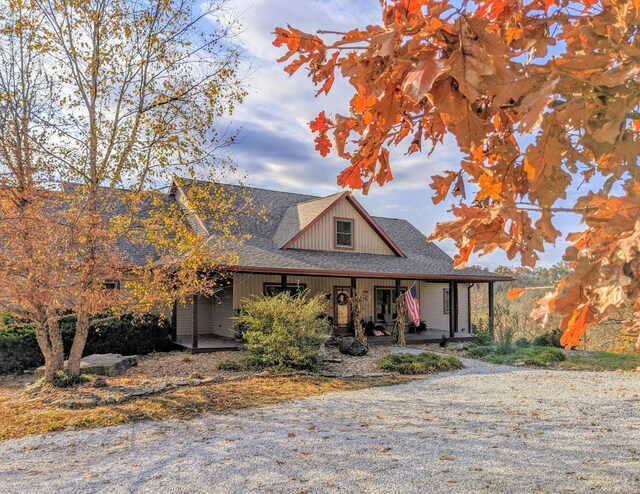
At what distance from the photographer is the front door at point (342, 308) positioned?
18578 millimetres

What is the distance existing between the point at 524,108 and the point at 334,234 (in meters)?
17.0

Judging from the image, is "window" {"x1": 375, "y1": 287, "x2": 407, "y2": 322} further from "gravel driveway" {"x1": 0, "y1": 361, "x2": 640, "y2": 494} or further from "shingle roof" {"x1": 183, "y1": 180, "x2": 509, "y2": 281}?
"gravel driveway" {"x1": 0, "y1": 361, "x2": 640, "y2": 494}

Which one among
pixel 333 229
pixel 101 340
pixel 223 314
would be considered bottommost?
pixel 101 340

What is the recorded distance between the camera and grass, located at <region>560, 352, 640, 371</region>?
12930 millimetres

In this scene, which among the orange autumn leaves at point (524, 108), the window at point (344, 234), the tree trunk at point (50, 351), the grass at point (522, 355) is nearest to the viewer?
the orange autumn leaves at point (524, 108)

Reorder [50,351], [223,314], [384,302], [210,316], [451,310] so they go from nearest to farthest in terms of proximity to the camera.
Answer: [50,351], [223,314], [451,310], [210,316], [384,302]

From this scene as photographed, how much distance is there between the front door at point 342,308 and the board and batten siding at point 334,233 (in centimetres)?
171

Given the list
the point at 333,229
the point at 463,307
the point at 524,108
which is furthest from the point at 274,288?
the point at 524,108

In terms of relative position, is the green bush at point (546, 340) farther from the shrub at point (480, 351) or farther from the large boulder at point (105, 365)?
the large boulder at point (105, 365)

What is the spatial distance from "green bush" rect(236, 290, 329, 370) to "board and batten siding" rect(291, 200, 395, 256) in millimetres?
5836

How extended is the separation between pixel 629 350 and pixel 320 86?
18.4 metres

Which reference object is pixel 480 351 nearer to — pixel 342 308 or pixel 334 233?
pixel 342 308

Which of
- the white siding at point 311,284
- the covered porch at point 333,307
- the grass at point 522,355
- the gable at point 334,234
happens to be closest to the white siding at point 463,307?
the covered porch at point 333,307

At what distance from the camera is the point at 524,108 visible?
1.14 meters
